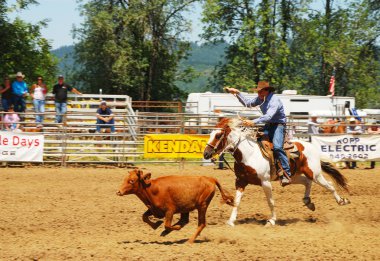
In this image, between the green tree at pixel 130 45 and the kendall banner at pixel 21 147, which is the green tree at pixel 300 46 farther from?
the kendall banner at pixel 21 147

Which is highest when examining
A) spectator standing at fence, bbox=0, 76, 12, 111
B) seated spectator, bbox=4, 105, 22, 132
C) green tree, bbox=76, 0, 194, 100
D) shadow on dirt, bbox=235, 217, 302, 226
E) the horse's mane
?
green tree, bbox=76, 0, 194, 100

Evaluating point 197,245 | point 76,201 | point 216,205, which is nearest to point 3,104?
point 76,201

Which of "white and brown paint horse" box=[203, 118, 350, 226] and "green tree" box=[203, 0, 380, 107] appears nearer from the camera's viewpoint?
"white and brown paint horse" box=[203, 118, 350, 226]

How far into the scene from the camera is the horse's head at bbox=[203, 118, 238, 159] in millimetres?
9195

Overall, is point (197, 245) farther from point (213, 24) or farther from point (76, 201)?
point (213, 24)

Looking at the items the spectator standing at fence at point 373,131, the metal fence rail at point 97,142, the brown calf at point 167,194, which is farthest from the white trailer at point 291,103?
the brown calf at point 167,194

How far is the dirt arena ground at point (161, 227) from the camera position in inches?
290

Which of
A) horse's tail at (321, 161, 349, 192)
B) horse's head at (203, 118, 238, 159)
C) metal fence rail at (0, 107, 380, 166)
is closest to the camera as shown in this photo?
horse's head at (203, 118, 238, 159)

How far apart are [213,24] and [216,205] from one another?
24266 millimetres

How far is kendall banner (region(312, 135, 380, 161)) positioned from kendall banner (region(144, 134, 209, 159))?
2951 millimetres

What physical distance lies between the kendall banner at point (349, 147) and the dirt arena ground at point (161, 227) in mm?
3639

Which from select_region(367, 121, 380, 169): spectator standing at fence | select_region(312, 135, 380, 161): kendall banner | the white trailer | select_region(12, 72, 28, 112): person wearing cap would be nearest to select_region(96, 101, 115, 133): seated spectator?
select_region(12, 72, 28, 112): person wearing cap

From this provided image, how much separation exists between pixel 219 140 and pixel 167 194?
5.69 ft

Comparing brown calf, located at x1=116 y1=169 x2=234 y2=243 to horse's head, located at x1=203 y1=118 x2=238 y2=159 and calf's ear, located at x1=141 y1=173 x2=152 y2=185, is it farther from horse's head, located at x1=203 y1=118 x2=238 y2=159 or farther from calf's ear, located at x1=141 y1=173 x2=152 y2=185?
horse's head, located at x1=203 y1=118 x2=238 y2=159
